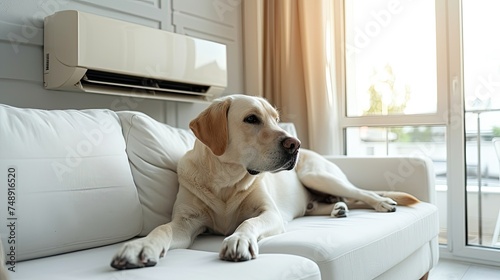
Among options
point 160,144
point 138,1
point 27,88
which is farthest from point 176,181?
point 138,1

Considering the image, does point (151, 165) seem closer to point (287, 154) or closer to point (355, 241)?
point (287, 154)

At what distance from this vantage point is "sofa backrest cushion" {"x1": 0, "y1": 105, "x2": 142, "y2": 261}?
130 centimetres

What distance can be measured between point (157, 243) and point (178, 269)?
17 cm

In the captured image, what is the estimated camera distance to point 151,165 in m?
1.79

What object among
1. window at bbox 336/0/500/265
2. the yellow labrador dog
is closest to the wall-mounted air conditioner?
the yellow labrador dog

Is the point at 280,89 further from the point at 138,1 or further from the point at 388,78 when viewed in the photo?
the point at 138,1

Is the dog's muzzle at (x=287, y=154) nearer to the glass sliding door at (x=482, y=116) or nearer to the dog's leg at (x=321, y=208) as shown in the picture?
the dog's leg at (x=321, y=208)

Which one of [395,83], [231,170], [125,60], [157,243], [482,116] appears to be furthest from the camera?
[395,83]

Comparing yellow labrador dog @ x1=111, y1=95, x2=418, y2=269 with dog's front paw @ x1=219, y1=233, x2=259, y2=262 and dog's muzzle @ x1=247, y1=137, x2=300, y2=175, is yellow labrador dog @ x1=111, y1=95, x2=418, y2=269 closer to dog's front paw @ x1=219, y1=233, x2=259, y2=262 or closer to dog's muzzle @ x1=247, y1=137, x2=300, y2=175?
dog's muzzle @ x1=247, y1=137, x2=300, y2=175

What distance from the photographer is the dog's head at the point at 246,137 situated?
5.13ft

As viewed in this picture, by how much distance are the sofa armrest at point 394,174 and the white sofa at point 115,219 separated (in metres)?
0.37

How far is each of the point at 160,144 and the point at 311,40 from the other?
5.39 ft

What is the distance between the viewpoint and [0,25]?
76.0 inches

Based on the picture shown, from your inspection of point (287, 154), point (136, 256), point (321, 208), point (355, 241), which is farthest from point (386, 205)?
point (136, 256)
